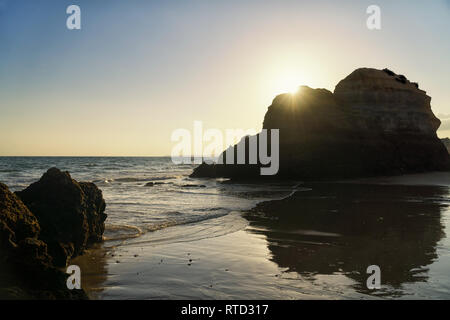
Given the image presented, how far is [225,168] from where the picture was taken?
4659 centimetres

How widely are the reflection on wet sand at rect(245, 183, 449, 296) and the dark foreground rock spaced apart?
450 cm

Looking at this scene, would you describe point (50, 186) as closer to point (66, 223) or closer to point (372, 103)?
point (66, 223)

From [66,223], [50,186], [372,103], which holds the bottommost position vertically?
[66,223]

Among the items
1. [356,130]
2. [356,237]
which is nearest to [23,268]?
[356,237]

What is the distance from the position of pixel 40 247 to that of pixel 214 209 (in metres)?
12.1

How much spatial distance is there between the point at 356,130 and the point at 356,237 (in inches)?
1290

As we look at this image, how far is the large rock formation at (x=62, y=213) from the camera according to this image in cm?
811

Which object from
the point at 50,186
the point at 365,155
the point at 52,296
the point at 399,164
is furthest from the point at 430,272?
the point at 399,164

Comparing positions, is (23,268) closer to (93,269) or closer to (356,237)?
(93,269)

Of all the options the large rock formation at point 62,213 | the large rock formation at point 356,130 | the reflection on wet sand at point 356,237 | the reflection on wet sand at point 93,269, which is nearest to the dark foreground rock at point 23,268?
the reflection on wet sand at point 93,269

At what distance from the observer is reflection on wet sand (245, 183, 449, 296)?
7.51 metres

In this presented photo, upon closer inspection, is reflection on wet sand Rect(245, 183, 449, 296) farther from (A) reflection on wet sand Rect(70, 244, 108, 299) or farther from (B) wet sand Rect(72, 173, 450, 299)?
(A) reflection on wet sand Rect(70, 244, 108, 299)

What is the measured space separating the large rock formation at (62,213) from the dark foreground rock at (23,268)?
1437 mm

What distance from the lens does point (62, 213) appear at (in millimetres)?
8797
